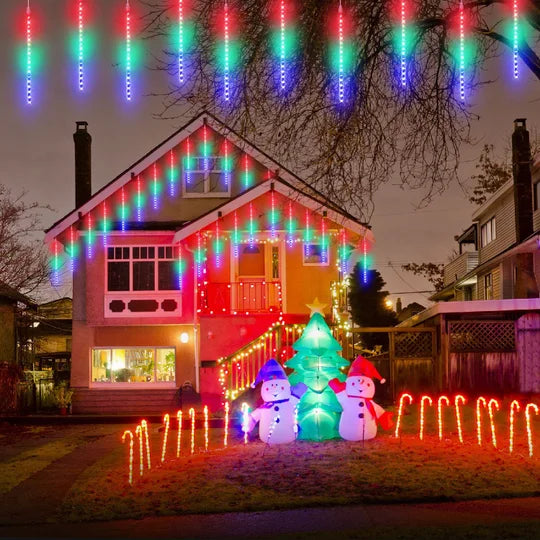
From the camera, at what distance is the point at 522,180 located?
31297 mm

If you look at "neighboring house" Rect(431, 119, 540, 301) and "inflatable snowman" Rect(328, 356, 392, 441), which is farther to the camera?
"neighboring house" Rect(431, 119, 540, 301)

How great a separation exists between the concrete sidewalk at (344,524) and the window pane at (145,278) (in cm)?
1632

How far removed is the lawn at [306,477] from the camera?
962 cm

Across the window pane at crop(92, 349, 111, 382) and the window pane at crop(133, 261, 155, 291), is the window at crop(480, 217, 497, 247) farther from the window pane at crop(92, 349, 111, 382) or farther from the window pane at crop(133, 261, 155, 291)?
the window pane at crop(92, 349, 111, 382)

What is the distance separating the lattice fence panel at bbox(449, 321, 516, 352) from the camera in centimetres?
2072

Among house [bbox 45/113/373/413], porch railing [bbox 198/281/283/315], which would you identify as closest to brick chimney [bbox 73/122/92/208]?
house [bbox 45/113/373/413]

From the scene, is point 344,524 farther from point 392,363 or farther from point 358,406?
point 392,363

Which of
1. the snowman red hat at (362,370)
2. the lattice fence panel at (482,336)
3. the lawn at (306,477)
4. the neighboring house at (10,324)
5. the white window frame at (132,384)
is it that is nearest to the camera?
the lawn at (306,477)

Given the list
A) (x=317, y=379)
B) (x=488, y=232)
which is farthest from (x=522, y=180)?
(x=317, y=379)

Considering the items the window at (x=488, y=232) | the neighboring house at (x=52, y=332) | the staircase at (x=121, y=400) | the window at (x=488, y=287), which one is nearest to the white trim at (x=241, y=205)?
the staircase at (x=121, y=400)

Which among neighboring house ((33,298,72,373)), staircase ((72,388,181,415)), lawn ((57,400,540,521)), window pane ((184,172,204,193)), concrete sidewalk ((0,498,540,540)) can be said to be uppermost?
window pane ((184,172,204,193))

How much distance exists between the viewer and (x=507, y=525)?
26.8 ft

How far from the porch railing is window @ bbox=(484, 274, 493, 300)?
661 inches

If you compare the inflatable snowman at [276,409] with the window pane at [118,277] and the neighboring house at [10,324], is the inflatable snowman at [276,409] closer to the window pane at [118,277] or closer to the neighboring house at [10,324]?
the window pane at [118,277]
